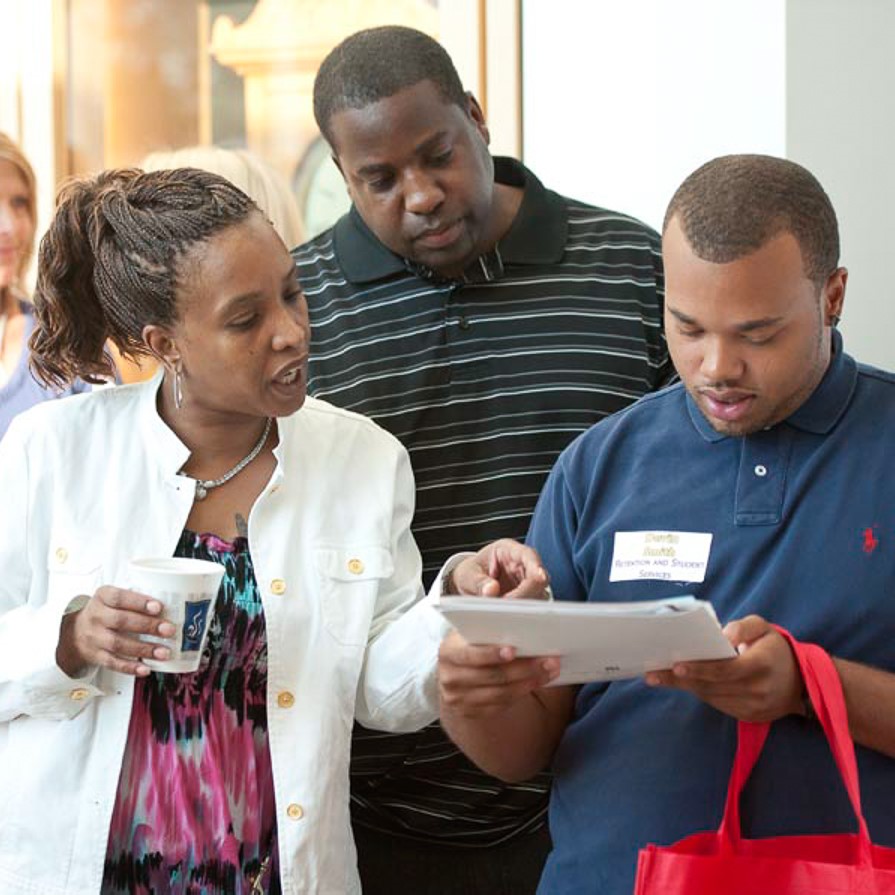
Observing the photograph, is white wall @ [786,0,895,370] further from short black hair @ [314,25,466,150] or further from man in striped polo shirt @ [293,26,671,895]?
short black hair @ [314,25,466,150]

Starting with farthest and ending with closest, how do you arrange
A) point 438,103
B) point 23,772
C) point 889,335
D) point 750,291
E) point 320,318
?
point 889,335
point 320,318
point 438,103
point 23,772
point 750,291

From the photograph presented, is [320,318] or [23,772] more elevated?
[320,318]

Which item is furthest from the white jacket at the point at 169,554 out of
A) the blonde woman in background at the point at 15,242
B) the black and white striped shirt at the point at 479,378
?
the blonde woman in background at the point at 15,242

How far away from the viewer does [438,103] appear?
209 cm

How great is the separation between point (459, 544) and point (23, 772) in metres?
0.69

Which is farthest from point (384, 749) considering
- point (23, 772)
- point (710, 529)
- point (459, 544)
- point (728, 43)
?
point (728, 43)

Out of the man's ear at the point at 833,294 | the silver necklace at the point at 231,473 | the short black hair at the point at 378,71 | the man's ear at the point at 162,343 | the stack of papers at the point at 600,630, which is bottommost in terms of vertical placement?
the stack of papers at the point at 600,630

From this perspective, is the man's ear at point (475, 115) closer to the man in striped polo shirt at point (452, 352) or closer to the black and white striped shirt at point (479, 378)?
the man in striped polo shirt at point (452, 352)

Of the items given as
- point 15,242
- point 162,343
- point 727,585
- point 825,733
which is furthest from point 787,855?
point 15,242

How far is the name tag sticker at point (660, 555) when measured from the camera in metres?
1.67

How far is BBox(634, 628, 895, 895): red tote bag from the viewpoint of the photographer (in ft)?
4.79

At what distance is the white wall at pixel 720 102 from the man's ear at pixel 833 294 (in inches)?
39.2

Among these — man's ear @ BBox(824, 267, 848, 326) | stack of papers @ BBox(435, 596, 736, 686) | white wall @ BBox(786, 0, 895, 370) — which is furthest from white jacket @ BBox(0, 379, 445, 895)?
white wall @ BBox(786, 0, 895, 370)

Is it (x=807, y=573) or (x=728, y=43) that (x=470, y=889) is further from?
(x=728, y=43)
